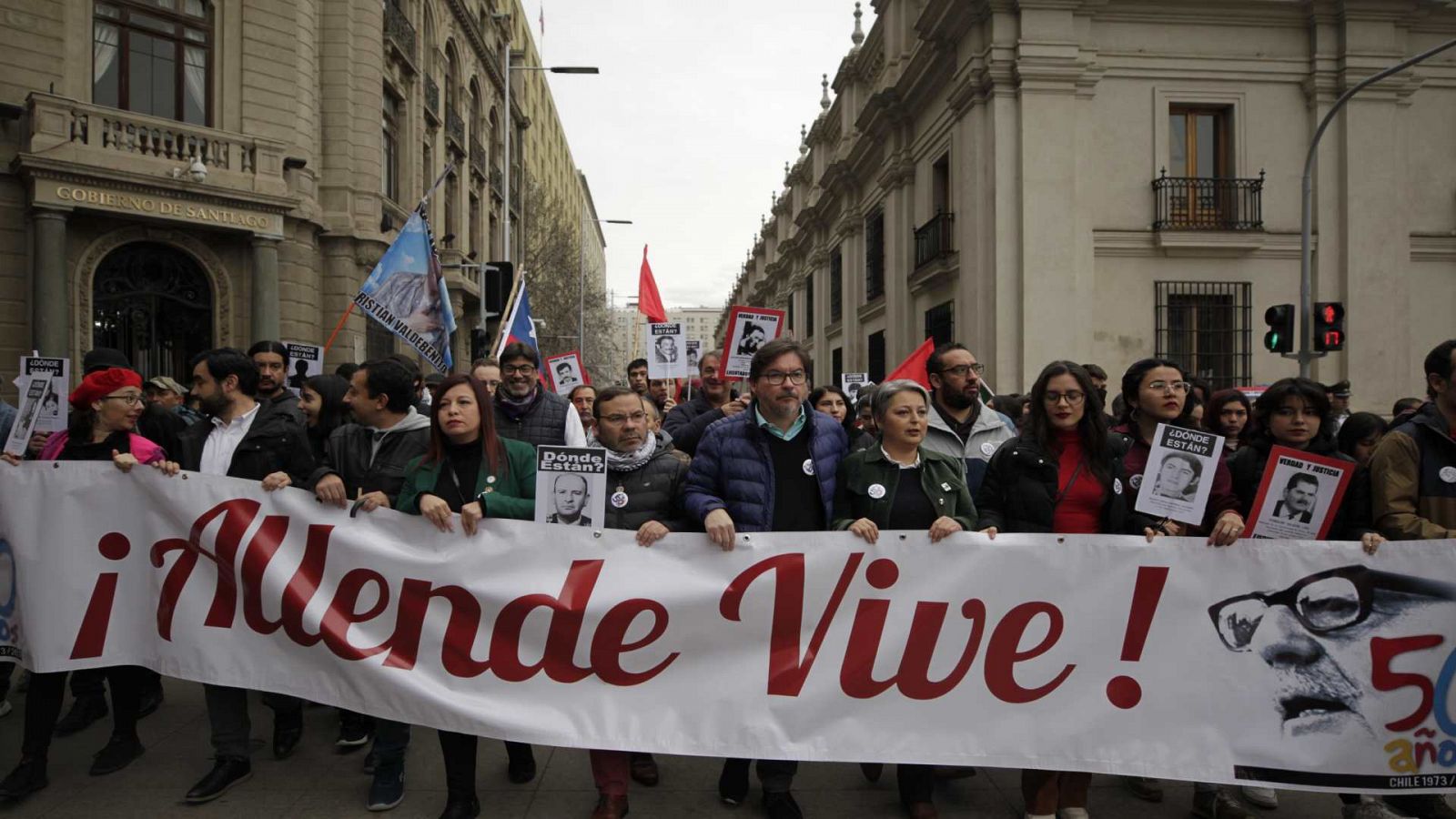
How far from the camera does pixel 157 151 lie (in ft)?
51.9

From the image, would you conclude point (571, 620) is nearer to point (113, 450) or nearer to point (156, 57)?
point (113, 450)

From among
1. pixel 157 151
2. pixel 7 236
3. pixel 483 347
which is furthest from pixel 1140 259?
pixel 7 236

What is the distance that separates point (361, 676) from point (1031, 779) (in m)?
2.91

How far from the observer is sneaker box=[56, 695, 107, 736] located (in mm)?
4801

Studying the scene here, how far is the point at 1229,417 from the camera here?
17.1 ft

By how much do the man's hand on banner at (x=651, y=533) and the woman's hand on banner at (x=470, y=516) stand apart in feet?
2.29

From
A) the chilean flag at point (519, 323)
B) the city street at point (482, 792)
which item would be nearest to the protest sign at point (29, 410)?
the city street at point (482, 792)

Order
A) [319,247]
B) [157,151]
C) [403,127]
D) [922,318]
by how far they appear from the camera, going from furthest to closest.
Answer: [403,127] < [922,318] < [319,247] < [157,151]

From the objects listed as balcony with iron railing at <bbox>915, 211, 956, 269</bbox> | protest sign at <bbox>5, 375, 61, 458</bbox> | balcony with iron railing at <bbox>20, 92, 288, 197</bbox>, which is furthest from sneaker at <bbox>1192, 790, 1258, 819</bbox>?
balcony with iron railing at <bbox>20, 92, 288, 197</bbox>

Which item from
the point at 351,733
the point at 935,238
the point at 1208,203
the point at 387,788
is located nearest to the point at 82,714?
the point at 351,733

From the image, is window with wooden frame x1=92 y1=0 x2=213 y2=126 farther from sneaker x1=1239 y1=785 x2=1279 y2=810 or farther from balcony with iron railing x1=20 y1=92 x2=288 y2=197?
sneaker x1=1239 y1=785 x2=1279 y2=810

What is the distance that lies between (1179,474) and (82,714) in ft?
18.3

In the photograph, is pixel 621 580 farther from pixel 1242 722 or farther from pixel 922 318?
pixel 922 318

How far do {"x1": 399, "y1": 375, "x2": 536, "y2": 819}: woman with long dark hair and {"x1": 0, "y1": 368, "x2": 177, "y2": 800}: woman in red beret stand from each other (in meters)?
1.30
